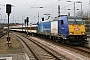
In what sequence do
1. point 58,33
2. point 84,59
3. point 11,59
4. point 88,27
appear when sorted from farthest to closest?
1. point 88,27
2. point 58,33
3. point 84,59
4. point 11,59

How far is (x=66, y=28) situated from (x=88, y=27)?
38.7 meters

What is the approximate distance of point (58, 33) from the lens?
26.0m

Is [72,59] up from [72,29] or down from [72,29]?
down

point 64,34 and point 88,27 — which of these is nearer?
point 64,34

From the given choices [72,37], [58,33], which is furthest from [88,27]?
[72,37]

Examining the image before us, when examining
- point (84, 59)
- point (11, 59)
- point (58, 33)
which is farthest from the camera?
point (58, 33)

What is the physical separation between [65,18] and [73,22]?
3.13 feet

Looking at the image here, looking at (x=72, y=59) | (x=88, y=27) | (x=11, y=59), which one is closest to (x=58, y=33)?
(x=72, y=59)

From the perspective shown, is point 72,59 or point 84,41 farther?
point 84,41

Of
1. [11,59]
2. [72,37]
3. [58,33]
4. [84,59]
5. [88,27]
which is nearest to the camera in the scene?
[11,59]

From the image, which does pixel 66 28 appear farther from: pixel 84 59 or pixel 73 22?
pixel 84 59

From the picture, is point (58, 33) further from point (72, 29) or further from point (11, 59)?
point (11, 59)

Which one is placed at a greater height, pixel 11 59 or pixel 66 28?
pixel 66 28

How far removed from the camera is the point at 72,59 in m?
13.7
